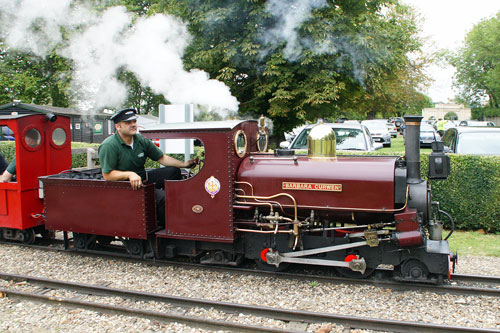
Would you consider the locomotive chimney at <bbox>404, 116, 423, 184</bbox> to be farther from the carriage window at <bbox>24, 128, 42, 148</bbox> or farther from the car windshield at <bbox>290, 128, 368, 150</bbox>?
the carriage window at <bbox>24, 128, 42, 148</bbox>

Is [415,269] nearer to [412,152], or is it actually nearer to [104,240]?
[412,152]

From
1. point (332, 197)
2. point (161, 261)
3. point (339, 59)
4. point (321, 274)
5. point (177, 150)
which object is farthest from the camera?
point (339, 59)

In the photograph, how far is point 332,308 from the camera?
441 centimetres

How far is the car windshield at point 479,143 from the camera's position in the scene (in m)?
9.05

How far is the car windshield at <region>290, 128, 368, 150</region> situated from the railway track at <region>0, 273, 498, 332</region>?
551 cm

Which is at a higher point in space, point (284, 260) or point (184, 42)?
point (184, 42)

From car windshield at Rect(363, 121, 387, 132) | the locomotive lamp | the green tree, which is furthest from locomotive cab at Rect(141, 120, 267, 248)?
car windshield at Rect(363, 121, 387, 132)

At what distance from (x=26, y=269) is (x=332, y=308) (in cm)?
423

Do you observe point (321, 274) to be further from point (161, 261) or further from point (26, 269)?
point (26, 269)

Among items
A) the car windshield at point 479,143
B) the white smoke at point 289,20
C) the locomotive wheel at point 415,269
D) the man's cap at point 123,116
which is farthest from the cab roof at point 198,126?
the car windshield at point 479,143

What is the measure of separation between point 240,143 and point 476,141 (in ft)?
22.0

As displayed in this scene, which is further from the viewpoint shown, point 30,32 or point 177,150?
point 30,32

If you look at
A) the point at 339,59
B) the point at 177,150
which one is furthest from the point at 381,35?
the point at 177,150

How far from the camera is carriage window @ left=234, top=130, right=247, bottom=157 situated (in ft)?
16.6
